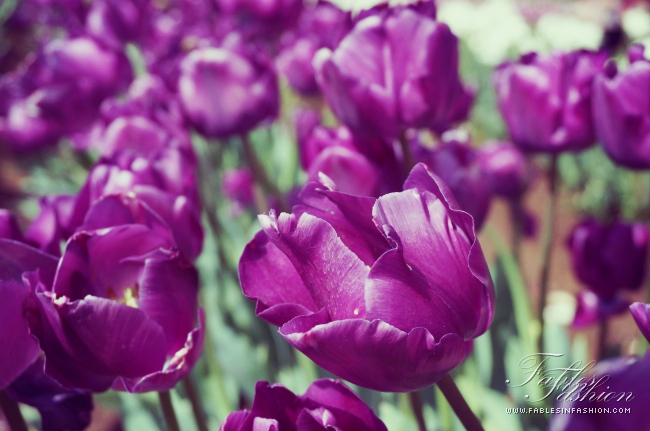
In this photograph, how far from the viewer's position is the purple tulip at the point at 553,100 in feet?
1.86

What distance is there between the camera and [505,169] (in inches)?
33.0

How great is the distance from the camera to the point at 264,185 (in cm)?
78

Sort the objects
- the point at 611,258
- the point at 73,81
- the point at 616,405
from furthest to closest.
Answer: the point at 73,81, the point at 611,258, the point at 616,405

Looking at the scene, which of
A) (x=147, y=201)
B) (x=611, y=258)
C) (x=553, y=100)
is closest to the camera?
(x=147, y=201)

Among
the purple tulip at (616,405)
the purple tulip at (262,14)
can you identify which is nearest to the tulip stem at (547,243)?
A: the purple tulip at (616,405)

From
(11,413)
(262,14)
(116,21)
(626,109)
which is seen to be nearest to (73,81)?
(116,21)

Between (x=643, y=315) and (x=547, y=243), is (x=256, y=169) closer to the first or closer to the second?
(x=547, y=243)

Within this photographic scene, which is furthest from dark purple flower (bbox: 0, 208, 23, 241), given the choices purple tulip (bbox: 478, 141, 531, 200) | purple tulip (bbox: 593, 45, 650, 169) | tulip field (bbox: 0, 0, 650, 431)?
purple tulip (bbox: 478, 141, 531, 200)

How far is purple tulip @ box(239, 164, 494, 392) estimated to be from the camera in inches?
10.9

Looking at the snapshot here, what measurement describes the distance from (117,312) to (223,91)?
1.44 ft

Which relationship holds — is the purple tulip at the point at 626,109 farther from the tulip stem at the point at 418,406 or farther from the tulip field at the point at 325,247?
the tulip stem at the point at 418,406

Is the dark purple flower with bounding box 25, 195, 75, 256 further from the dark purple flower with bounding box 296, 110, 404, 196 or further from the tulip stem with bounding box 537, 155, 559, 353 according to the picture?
the tulip stem with bounding box 537, 155, 559, 353

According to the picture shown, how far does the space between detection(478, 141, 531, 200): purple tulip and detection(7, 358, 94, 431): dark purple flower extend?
60 cm

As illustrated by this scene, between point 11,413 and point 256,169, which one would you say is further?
point 256,169
